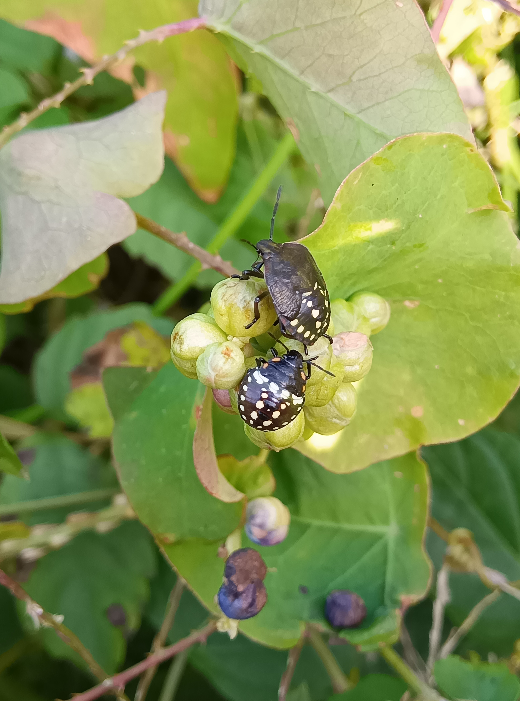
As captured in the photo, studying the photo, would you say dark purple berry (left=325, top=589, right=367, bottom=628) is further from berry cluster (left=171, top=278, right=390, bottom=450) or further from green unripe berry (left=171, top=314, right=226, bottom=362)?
green unripe berry (left=171, top=314, right=226, bottom=362)

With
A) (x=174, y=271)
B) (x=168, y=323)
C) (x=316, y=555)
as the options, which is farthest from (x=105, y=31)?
(x=316, y=555)

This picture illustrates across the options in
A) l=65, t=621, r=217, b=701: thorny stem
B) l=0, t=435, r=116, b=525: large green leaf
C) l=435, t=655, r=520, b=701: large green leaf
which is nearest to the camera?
l=65, t=621, r=217, b=701: thorny stem

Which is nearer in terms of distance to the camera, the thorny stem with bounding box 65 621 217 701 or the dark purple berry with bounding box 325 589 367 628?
the thorny stem with bounding box 65 621 217 701

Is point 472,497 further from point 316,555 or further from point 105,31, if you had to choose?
point 105,31

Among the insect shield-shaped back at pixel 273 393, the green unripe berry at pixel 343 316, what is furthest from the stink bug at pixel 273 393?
the green unripe berry at pixel 343 316

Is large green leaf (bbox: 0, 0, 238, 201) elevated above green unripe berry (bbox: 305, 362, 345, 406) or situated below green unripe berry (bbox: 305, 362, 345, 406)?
above

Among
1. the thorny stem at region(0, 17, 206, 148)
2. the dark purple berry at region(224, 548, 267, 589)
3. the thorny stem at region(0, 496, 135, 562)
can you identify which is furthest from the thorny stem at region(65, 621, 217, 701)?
the thorny stem at region(0, 17, 206, 148)
